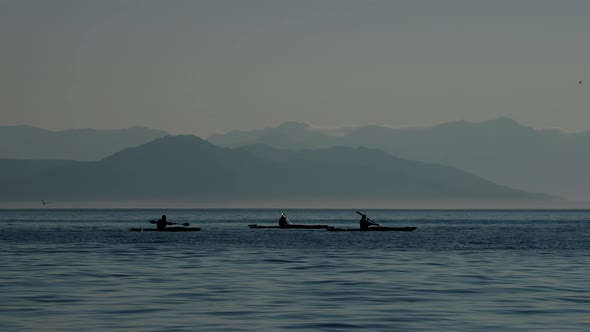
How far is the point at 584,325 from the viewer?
3519 cm

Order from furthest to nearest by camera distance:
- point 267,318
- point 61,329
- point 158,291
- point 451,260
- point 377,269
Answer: point 451,260 < point 377,269 < point 158,291 < point 267,318 < point 61,329

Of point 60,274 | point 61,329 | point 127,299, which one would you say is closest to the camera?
point 61,329

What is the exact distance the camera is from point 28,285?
4850cm

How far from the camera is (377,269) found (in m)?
60.6

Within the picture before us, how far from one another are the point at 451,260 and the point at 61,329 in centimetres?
4033

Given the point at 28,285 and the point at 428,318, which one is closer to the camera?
the point at 428,318

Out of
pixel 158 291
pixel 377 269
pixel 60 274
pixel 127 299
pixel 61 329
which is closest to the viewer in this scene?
pixel 61 329

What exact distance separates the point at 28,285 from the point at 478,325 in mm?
21661

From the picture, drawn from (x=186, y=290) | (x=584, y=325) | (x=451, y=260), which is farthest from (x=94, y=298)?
(x=451, y=260)

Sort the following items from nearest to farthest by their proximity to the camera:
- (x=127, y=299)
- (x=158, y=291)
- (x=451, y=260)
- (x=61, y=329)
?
(x=61, y=329) < (x=127, y=299) < (x=158, y=291) < (x=451, y=260)

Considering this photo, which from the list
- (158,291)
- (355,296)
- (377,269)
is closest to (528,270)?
(377,269)

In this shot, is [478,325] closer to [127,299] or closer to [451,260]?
[127,299]

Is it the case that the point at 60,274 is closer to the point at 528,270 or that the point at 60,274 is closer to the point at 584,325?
the point at 528,270

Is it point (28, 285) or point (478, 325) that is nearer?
point (478, 325)
